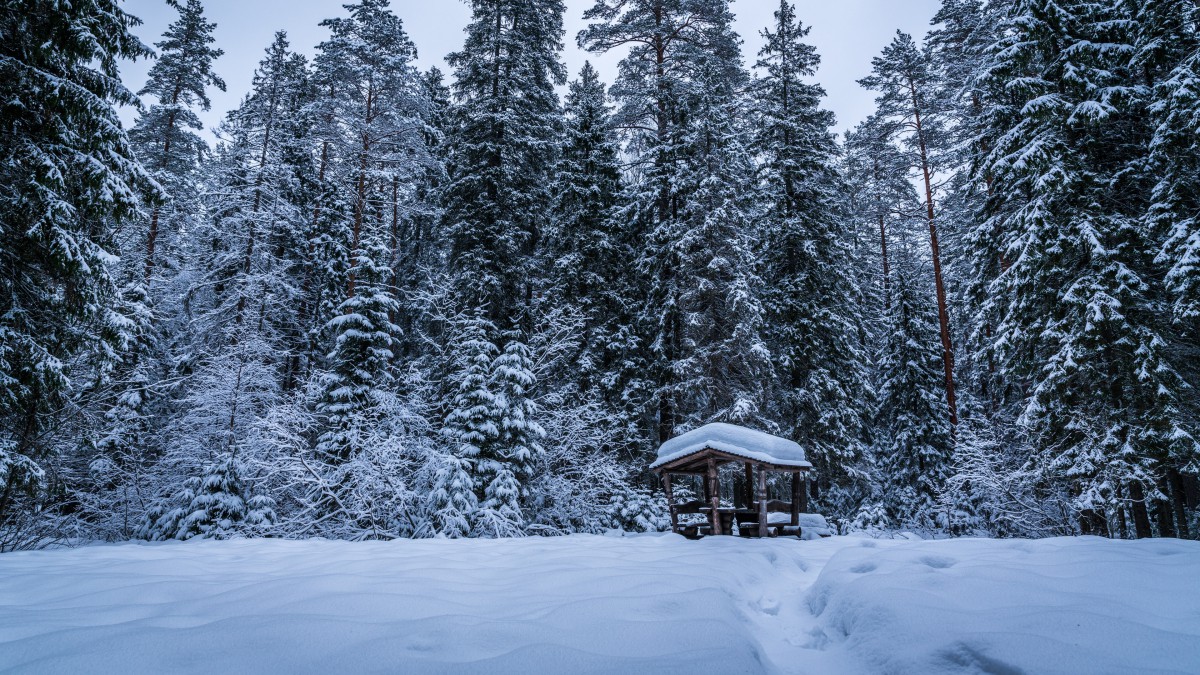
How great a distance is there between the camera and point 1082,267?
11.5 metres

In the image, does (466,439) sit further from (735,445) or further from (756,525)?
(756,525)

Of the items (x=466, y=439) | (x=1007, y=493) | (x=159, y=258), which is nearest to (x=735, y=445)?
(x=466, y=439)

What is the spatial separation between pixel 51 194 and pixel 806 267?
18.9 metres

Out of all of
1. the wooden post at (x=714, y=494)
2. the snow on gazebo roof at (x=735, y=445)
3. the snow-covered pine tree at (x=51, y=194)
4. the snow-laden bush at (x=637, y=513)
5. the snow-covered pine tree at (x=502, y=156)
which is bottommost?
the snow-laden bush at (x=637, y=513)

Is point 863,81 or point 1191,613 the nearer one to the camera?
point 1191,613

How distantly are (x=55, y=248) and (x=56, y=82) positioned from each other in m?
2.25

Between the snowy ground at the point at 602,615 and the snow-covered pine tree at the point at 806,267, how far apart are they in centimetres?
1258

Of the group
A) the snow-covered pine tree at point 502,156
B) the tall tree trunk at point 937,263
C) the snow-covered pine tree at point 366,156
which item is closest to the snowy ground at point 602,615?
the snow-covered pine tree at point 366,156

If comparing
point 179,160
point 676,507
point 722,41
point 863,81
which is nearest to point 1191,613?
point 676,507

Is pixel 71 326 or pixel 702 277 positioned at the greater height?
pixel 702 277

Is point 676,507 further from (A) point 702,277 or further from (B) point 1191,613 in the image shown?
(B) point 1191,613

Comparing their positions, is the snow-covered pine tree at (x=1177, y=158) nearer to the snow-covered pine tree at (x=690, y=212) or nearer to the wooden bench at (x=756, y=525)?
the wooden bench at (x=756, y=525)

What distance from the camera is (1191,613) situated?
291cm

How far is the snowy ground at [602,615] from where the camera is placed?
2.41 m
